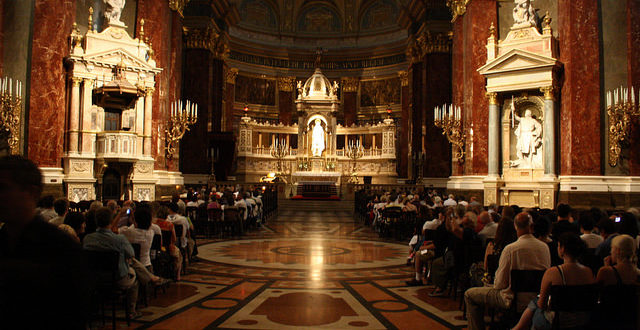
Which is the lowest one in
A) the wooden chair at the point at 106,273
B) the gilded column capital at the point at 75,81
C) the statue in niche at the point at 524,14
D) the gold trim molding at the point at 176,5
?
the wooden chair at the point at 106,273

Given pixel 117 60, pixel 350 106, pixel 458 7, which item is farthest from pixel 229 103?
pixel 458 7

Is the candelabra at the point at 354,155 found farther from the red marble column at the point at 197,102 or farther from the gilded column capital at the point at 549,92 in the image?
the gilded column capital at the point at 549,92

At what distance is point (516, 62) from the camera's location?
14719 millimetres

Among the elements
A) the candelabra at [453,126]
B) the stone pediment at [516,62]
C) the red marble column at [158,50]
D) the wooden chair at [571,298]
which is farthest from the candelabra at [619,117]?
the red marble column at [158,50]

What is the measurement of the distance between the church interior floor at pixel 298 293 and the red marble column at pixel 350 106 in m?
23.3

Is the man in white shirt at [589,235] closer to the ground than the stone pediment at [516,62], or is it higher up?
closer to the ground

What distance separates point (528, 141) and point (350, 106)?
2124 centimetres

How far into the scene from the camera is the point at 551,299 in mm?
3764

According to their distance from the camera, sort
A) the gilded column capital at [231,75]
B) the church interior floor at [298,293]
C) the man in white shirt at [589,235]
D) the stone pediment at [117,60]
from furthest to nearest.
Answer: the gilded column capital at [231,75]
the stone pediment at [117,60]
the man in white shirt at [589,235]
the church interior floor at [298,293]

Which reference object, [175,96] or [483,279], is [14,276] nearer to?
[483,279]

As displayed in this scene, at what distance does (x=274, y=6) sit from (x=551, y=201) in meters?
27.9

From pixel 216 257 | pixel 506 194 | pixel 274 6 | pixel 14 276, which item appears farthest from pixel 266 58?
pixel 14 276

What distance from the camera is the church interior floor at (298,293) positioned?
5652mm

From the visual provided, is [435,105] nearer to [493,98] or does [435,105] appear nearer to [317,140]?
[317,140]
